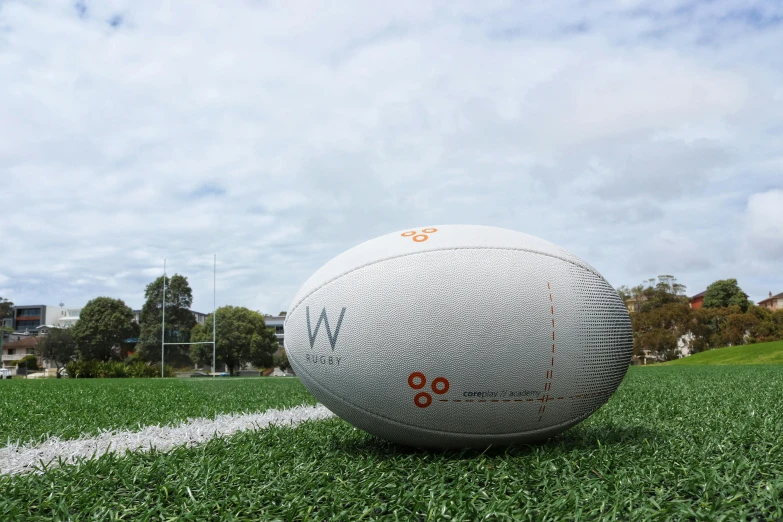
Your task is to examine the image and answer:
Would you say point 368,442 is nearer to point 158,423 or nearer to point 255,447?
point 255,447

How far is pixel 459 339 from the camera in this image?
268 cm

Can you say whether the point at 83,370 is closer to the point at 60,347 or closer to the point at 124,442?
the point at 60,347

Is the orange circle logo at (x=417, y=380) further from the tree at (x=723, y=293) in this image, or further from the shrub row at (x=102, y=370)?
the tree at (x=723, y=293)

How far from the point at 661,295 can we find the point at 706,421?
43.4 meters

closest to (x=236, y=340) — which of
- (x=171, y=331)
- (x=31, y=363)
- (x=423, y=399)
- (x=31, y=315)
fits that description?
(x=171, y=331)

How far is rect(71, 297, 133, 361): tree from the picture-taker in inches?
1529

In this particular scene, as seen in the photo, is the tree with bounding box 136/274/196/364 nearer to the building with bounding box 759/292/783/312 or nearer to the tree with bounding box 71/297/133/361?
the tree with bounding box 71/297/133/361

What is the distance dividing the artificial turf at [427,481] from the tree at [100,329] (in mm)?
39412

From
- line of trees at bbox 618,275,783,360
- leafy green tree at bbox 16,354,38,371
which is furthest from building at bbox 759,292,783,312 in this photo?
leafy green tree at bbox 16,354,38,371

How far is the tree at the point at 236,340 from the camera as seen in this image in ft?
129

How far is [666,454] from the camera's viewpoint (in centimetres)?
275

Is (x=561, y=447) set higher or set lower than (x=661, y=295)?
lower

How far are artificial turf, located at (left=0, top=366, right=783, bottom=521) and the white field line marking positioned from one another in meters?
0.24

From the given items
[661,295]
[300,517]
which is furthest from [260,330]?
[300,517]
